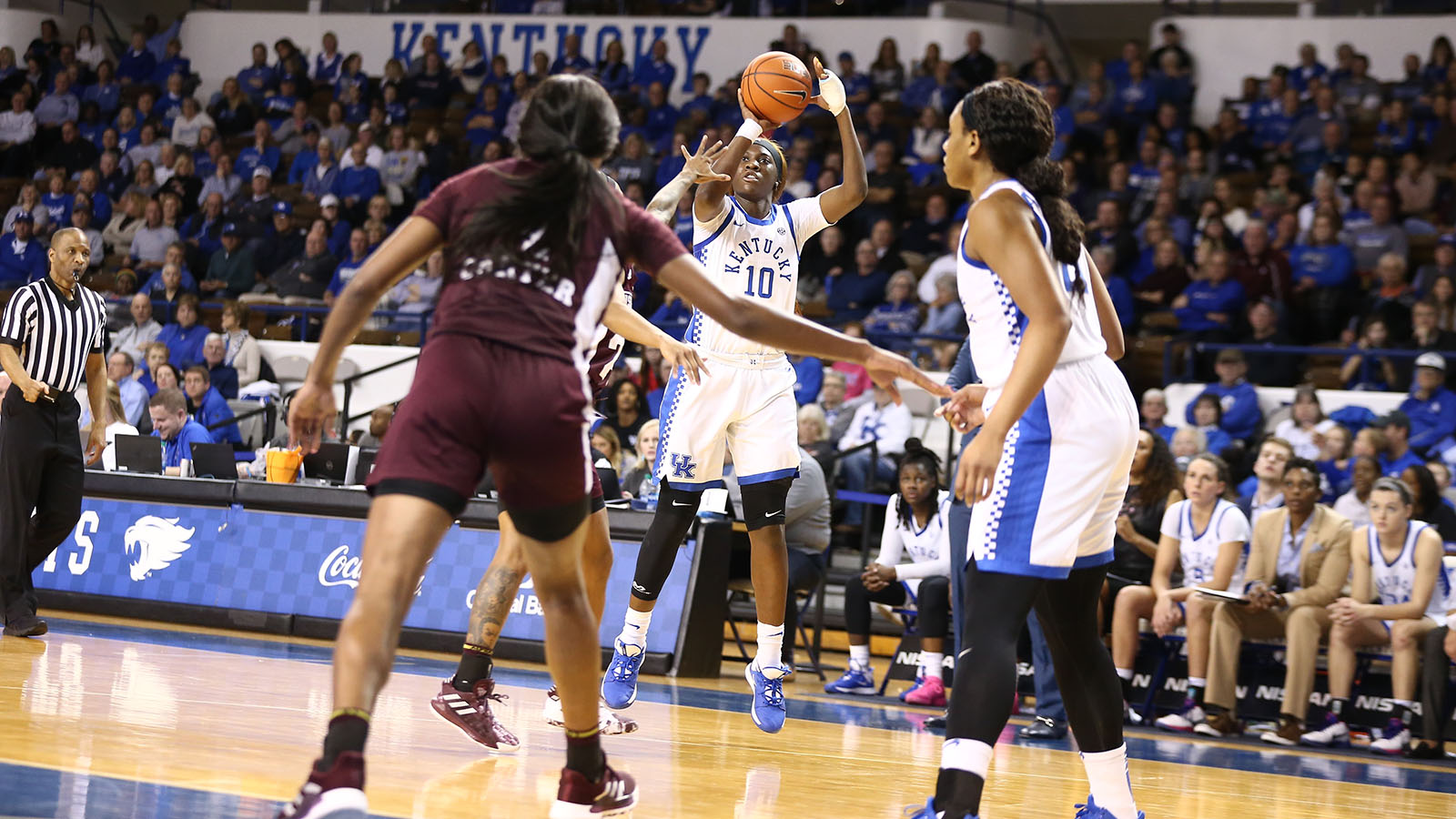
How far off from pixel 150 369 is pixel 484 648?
380 inches

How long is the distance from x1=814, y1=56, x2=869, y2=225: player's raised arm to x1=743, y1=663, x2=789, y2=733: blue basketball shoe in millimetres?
1942

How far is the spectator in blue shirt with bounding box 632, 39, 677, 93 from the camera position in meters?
19.0

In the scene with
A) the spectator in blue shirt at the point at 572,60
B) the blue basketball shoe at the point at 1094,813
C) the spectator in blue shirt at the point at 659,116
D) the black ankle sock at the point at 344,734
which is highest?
the spectator in blue shirt at the point at 572,60

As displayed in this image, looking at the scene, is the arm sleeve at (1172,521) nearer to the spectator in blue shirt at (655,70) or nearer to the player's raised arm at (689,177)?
the player's raised arm at (689,177)

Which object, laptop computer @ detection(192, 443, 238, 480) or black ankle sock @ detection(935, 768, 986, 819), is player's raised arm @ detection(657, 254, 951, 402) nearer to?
black ankle sock @ detection(935, 768, 986, 819)

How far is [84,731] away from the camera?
4.87m

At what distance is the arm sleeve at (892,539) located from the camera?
955 centimetres

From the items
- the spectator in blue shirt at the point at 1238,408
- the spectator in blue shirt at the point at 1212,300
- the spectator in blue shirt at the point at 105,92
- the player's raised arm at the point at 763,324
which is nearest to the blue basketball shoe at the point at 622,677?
the player's raised arm at the point at 763,324

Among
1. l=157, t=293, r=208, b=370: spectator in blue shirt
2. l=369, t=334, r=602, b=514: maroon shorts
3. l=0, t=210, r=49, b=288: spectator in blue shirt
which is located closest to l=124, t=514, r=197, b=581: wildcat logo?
l=157, t=293, r=208, b=370: spectator in blue shirt

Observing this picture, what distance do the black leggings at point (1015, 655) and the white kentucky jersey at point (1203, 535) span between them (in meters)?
4.89

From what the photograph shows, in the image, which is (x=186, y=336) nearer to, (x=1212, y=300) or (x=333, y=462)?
(x=333, y=462)

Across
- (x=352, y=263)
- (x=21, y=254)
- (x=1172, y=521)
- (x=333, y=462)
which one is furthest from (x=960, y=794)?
(x=21, y=254)

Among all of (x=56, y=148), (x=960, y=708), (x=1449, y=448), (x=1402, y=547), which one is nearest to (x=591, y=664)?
(x=960, y=708)

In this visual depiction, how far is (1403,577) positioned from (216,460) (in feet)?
24.4
